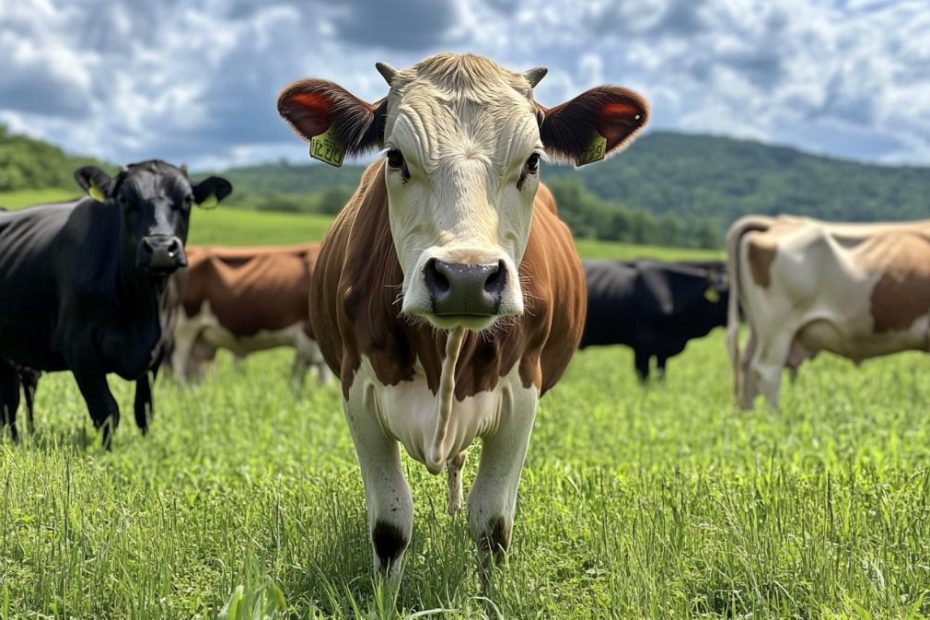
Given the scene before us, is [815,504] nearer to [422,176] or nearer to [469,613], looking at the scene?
[469,613]

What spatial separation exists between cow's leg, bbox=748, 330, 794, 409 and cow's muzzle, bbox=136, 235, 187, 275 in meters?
6.33

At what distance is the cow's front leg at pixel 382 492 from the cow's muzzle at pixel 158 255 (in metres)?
2.50

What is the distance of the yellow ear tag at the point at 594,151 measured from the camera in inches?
139

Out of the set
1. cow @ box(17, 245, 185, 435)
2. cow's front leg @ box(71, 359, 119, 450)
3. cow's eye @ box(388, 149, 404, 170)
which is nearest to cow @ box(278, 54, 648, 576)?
cow's eye @ box(388, 149, 404, 170)

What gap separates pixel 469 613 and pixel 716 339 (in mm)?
25389

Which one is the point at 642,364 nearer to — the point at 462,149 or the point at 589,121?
the point at 589,121

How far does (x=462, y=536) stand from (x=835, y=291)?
688 centimetres

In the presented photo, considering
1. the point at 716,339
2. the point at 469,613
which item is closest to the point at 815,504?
the point at 469,613

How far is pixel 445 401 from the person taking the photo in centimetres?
324

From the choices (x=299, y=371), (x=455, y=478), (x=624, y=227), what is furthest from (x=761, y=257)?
(x=624, y=227)

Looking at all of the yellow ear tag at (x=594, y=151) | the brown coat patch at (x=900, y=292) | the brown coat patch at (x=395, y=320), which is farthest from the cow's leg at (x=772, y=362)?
the yellow ear tag at (x=594, y=151)

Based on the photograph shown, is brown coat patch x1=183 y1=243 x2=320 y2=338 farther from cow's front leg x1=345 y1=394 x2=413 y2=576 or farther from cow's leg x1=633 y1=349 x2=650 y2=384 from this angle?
cow's front leg x1=345 y1=394 x2=413 y2=576

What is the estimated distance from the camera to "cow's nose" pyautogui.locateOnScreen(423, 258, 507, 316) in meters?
2.62

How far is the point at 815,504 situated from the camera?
4.01 meters
